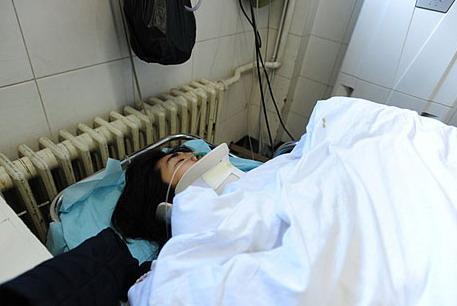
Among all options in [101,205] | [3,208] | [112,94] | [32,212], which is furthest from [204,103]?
[3,208]

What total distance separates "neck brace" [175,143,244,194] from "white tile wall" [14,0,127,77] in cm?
51

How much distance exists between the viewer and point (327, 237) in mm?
528

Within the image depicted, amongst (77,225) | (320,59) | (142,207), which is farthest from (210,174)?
(320,59)

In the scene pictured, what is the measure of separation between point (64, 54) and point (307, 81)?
1.53 m

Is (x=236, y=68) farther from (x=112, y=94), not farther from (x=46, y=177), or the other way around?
(x=46, y=177)

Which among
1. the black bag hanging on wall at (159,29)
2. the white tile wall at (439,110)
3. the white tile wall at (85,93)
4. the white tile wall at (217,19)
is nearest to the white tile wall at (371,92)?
the white tile wall at (439,110)

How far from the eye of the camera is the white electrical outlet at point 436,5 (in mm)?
1232

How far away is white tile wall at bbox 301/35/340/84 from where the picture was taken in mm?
1846

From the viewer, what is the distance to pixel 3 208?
628mm

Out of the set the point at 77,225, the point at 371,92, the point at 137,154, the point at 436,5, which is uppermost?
the point at 436,5

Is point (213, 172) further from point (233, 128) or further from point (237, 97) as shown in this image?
point (233, 128)

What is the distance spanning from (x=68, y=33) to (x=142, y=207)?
0.58 meters

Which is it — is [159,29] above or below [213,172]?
above

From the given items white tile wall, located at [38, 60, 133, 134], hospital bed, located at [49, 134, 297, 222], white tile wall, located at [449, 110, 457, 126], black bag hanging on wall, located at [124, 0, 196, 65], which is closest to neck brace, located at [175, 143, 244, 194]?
hospital bed, located at [49, 134, 297, 222]
